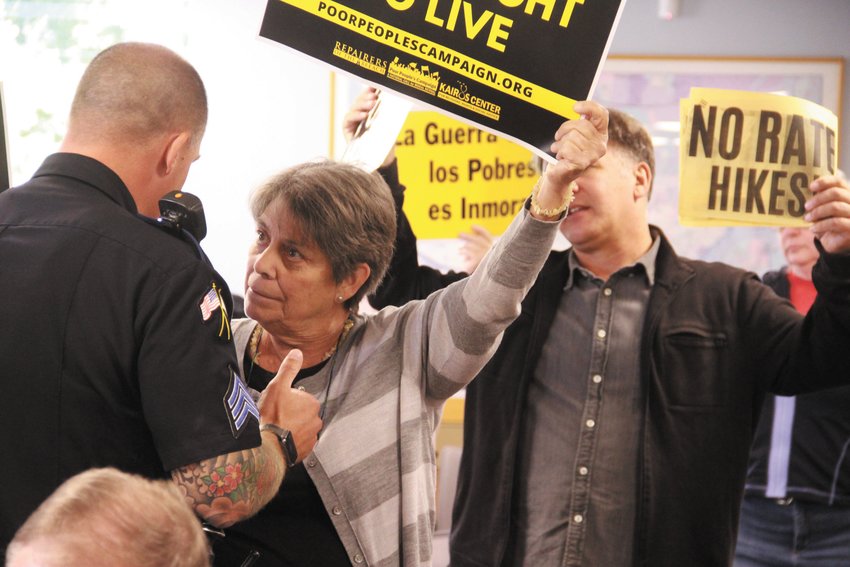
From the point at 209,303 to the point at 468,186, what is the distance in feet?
6.47

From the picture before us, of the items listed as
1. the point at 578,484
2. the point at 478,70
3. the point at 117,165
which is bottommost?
the point at 578,484

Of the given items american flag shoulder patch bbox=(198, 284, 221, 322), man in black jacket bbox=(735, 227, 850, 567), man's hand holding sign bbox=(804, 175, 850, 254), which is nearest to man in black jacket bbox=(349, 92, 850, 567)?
man's hand holding sign bbox=(804, 175, 850, 254)

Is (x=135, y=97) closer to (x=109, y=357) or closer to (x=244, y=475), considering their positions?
(x=109, y=357)

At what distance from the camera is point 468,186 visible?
3.38 meters

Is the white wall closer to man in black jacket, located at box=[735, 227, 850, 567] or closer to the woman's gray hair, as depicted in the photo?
man in black jacket, located at box=[735, 227, 850, 567]

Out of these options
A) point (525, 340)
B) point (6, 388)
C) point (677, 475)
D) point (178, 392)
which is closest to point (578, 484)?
point (677, 475)

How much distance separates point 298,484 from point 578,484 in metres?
0.76

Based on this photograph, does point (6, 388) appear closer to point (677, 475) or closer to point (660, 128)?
point (677, 475)

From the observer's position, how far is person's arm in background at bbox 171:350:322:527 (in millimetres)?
1460

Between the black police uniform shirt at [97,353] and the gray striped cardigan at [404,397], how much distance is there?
1.21 ft

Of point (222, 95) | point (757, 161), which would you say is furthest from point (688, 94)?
point (757, 161)

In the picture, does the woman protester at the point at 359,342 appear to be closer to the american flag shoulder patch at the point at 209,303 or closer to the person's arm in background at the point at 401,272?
the american flag shoulder patch at the point at 209,303

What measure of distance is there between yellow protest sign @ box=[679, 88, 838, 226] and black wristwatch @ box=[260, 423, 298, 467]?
101 cm

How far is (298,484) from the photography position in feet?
6.01
